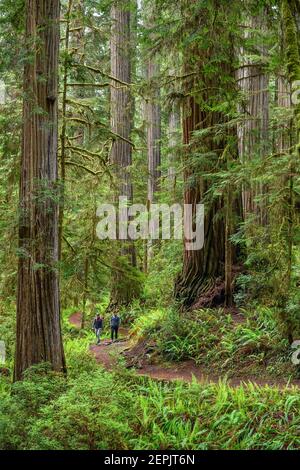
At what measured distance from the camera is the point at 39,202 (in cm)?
782

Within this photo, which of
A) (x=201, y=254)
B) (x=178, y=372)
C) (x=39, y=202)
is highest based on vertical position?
(x=39, y=202)

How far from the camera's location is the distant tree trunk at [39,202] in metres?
7.87

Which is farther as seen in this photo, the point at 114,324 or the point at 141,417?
the point at 114,324

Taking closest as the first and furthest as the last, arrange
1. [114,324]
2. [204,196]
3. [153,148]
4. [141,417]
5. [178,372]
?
1. [141,417]
2. [178,372]
3. [204,196]
4. [114,324]
5. [153,148]

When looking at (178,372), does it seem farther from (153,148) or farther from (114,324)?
(153,148)

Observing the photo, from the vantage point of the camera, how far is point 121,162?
52.4ft

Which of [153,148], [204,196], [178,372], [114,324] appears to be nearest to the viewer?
[178,372]

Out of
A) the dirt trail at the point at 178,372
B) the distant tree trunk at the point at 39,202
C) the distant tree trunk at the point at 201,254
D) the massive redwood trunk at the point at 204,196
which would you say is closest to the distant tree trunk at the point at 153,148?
the distant tree trunk at the point at 201,254

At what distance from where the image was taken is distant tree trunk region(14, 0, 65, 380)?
310 inches

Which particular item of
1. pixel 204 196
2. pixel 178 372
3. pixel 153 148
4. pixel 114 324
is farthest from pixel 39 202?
pixel 153 148

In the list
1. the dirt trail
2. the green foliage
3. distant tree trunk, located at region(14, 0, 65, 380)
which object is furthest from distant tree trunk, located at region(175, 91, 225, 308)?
distant tree trunk, located at region(14, 0, 65, 380)
